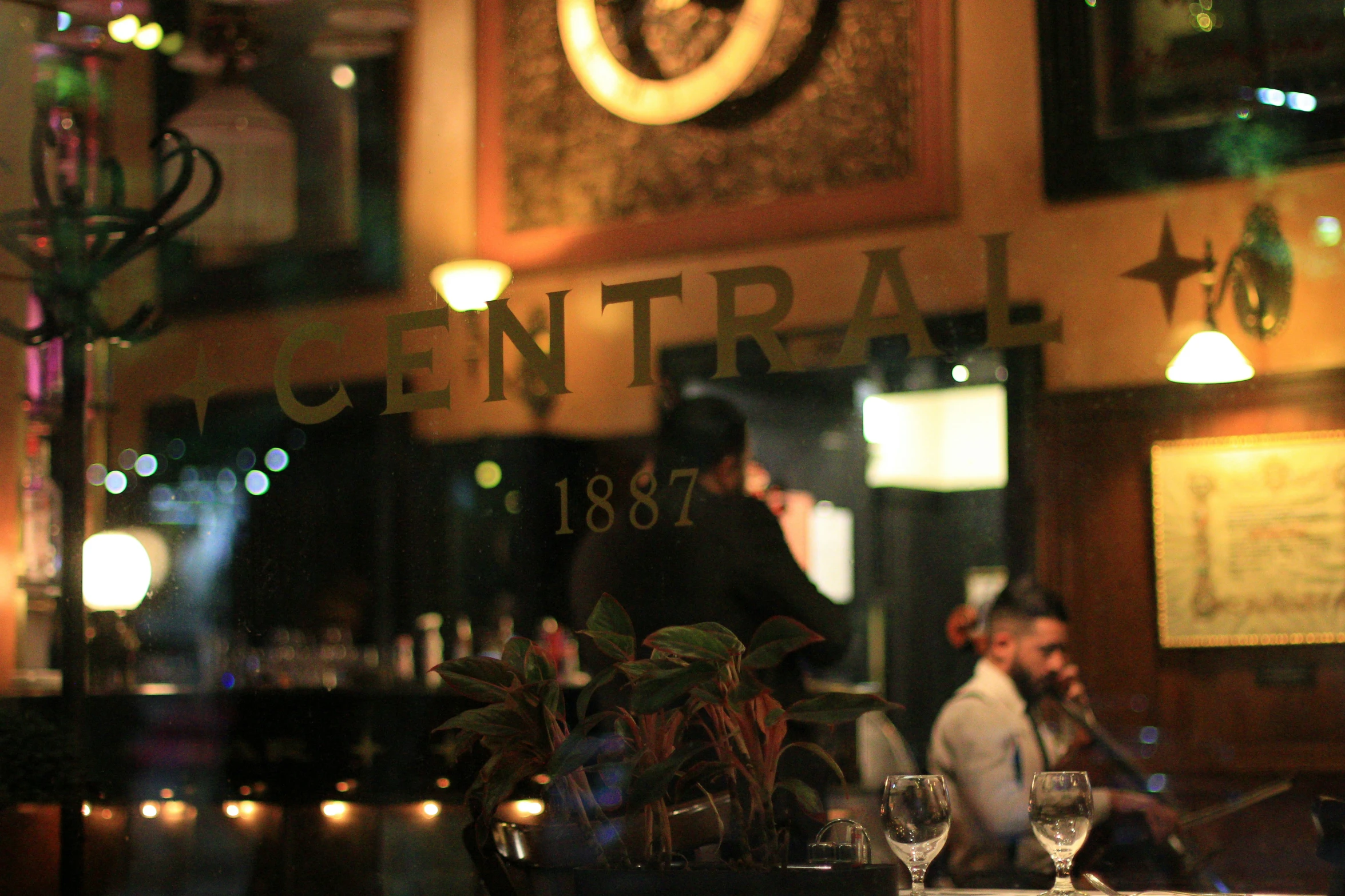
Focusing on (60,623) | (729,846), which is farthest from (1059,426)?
(60,623)

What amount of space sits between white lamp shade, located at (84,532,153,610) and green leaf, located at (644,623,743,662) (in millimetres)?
1607

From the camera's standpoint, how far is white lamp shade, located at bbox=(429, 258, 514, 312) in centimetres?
273

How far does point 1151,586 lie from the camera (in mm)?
2246

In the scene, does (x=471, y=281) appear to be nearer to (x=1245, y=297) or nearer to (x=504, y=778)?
(x=504, y=778)

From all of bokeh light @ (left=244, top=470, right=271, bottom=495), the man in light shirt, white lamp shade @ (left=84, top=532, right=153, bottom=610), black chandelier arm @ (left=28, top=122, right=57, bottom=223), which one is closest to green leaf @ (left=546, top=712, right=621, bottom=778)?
the man in light shirt

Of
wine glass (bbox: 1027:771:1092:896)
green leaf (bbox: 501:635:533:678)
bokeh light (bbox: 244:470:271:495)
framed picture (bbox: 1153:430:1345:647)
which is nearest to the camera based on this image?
wine glass (bbox: 1027:771:1092:896)

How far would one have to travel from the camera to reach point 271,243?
9.86 ft

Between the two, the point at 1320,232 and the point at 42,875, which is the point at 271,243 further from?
the point at 1320,232

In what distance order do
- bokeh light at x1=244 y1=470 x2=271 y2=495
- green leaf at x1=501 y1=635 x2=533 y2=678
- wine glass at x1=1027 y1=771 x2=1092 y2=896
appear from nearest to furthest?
wine glass at x1=1027 y1=771 x2=1092 y2=896 → green leaf at x1=501 y1=635 x2=533 y2=678 → bokeh light at x1=244 y1=470 x2=271 y2=495

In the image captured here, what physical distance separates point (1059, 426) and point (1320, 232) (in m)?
0.45

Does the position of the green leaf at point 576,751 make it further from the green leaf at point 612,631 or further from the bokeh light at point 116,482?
the bokeh light at point 116,482

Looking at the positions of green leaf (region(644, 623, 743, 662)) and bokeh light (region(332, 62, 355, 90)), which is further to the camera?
bokeh light (region(332, 62, 355, 90))

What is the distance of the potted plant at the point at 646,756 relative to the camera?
5.63 ft

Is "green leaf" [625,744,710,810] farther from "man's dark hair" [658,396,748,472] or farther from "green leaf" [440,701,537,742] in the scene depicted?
"man's dark hair" [658,396,748,472]
